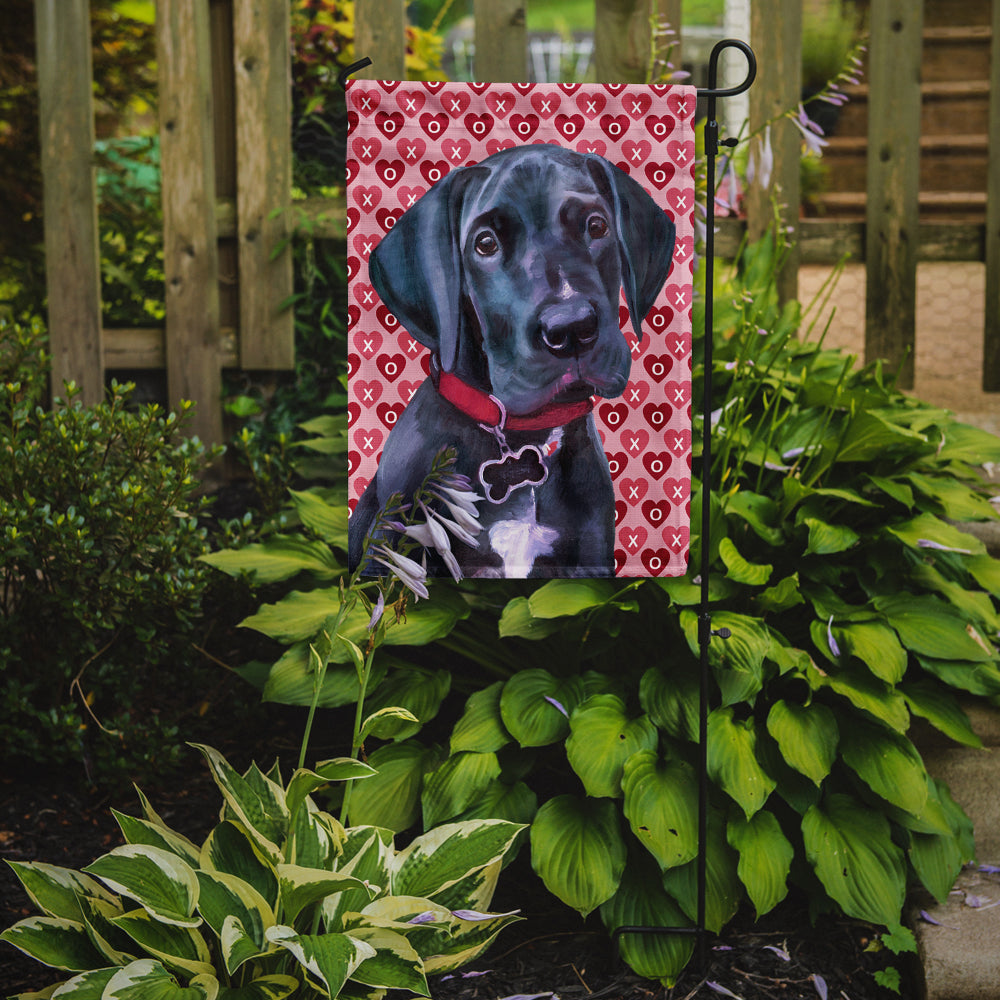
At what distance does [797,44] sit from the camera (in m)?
3.50

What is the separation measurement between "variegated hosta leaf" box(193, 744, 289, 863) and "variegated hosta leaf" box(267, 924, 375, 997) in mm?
204

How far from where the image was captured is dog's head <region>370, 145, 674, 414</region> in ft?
6.19

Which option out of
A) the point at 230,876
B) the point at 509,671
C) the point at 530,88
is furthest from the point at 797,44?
the point at 230,876

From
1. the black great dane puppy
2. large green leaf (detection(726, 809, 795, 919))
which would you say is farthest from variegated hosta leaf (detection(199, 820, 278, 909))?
large green leaf (detection(726, 809, 795, 919))

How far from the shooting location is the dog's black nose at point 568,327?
1.89 metres

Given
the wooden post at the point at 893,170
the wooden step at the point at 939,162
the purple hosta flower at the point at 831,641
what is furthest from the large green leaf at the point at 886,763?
the wooden step at the point at 939,162

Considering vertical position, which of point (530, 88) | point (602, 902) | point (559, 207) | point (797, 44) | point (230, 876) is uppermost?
point (797, 44)

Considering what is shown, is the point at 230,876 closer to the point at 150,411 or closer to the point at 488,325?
the point at 488,325

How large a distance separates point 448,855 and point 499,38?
264cm

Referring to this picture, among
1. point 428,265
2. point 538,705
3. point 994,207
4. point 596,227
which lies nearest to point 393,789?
point 538,705

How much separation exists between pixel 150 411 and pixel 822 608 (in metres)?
1.69

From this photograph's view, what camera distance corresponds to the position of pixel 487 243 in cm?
190

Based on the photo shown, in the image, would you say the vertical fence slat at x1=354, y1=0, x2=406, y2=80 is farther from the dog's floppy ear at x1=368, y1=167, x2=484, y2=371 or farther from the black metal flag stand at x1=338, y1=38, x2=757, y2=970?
the dog's floppy ear at x1=368, y1=167, x2=484, y2=371

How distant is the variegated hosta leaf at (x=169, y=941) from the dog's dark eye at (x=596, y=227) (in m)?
1.39
